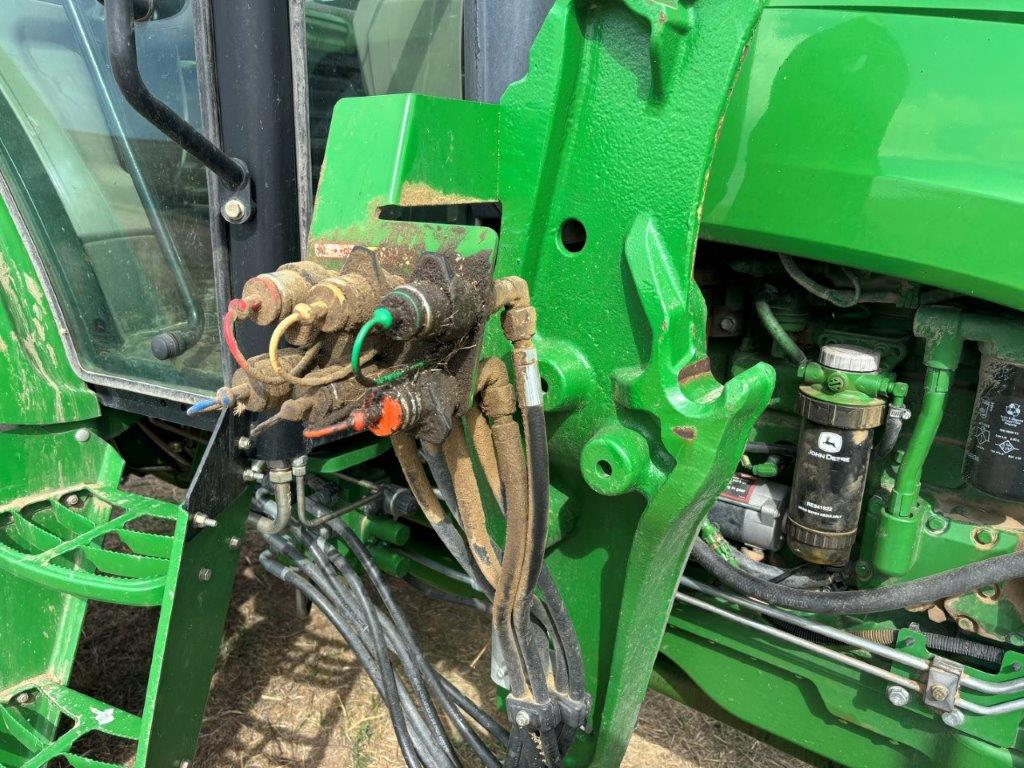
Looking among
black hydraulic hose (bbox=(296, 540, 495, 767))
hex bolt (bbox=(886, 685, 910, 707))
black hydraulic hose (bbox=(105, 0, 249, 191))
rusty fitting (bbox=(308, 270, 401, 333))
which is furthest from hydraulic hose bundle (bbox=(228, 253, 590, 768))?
hex bolt (bbox=(886, 685, 910, 707))

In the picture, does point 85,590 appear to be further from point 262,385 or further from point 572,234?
point 572,234

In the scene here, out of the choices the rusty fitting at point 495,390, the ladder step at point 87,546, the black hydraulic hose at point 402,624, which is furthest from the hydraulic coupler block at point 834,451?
the ladder step at point 87,546

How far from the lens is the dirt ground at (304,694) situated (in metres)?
2.18

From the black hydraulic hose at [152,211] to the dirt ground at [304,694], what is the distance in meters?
1.20

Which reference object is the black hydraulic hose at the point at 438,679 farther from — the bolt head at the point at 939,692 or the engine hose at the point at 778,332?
the engine hose at the point at 778,332

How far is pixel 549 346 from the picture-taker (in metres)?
1.18

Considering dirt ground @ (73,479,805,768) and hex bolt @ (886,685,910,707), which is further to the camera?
dirt ground @ (73,479,805,768)

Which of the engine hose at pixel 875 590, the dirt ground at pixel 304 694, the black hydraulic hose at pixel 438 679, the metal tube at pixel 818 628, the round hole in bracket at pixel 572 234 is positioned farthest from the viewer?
the dirt ground at pixel 304 694

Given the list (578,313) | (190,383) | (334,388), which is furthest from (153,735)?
(578,313)

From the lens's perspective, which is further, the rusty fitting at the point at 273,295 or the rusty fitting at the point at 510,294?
the rusty fitting at the point at 510,294

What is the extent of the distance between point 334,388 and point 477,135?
0.44 m

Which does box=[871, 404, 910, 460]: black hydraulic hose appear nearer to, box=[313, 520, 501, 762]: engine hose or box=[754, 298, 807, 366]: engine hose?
Answer: box=[754, 298, 807, 366]: engine hose

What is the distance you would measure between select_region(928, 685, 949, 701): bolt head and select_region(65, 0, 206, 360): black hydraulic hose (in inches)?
67.4

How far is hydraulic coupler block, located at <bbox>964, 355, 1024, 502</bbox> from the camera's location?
1329mm
